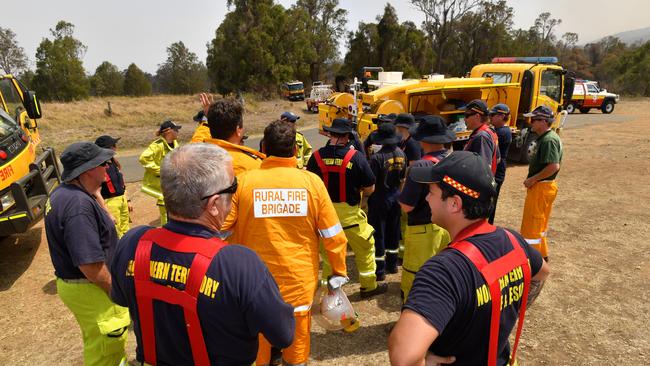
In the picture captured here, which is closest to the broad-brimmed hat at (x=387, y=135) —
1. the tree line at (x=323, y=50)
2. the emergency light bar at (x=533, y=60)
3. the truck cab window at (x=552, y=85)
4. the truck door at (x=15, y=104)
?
the truck door at (x=15, y=104)

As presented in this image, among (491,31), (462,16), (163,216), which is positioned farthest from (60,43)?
(163,216)

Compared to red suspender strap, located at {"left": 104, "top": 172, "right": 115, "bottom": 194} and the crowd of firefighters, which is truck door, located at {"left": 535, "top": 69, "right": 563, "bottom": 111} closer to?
the crowd of firefighters

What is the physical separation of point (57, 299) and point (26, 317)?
38 centimetres

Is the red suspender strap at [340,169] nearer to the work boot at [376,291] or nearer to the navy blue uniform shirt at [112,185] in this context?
the work boot at [376,291]

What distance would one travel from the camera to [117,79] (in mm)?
65188

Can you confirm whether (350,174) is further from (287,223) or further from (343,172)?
(287,223)

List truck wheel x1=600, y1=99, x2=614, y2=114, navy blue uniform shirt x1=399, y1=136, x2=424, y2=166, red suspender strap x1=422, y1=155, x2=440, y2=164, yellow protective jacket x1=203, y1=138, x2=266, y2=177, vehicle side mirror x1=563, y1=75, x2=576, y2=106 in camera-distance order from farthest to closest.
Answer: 1. truck wheel x1=600, y1=99, x2=614, y2=114
2. vehicle side mirror x1=563, y1=75, x2=576, y2=106
3. navy blue uniform shirt x1=399, y1=136, x2=424, y2=166
4. red suspender strap x1=422, y1=155, x2=440, y2=164
5. yellow protective jacket x1=203, y1=138, x2=266, y2=177

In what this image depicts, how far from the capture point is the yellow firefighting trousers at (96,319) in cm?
269

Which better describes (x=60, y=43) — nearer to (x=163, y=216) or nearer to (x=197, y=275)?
(x=163, y=216)

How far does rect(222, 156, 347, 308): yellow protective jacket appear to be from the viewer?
260cm

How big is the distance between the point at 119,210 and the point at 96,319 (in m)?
2.99

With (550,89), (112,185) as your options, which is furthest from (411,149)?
(550,89)

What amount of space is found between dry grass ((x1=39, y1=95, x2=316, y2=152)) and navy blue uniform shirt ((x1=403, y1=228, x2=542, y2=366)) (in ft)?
54.2

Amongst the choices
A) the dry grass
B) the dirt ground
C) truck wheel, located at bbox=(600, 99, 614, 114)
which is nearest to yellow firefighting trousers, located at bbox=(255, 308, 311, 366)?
the dirt ground
